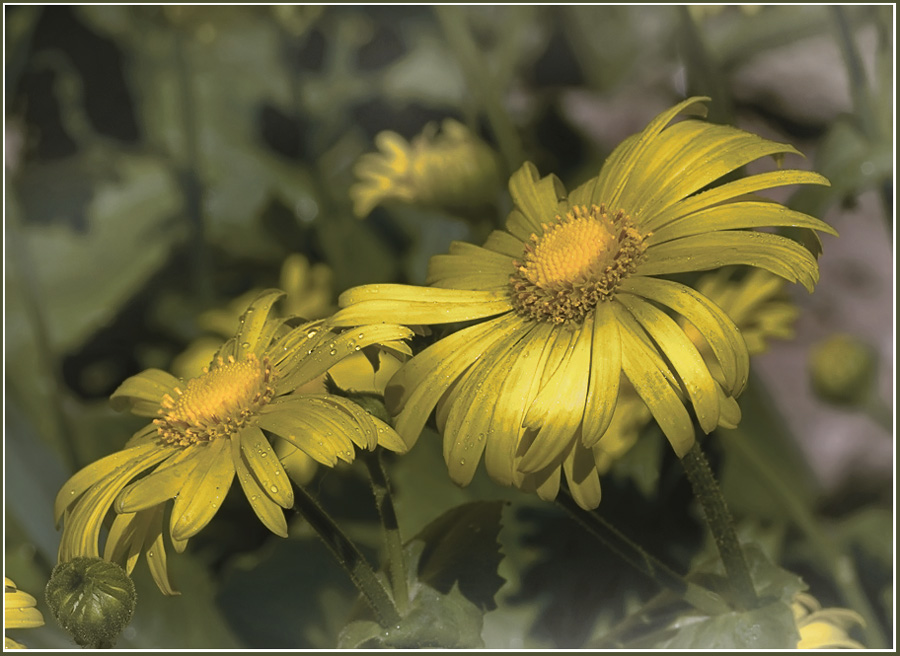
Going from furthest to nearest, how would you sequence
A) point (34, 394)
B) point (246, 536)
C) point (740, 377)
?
1. point (34, 394)
2. point (246, 536)
3. point (740, 377)

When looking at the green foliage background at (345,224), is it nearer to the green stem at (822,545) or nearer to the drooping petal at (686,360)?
the green stem at (822,545)

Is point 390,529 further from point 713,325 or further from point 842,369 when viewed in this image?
point 842,369

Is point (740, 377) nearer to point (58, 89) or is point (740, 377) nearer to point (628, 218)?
point (628, 218)

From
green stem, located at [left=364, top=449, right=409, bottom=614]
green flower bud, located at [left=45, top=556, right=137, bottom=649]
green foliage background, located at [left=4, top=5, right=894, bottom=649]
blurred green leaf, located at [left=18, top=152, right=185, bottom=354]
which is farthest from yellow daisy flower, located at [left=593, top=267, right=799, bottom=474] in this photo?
blurred green leaf, located at [left=18, top=152, right=185, bottom=354]

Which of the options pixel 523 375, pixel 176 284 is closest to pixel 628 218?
pixel 523 375

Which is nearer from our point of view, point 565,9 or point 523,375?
point 523,375

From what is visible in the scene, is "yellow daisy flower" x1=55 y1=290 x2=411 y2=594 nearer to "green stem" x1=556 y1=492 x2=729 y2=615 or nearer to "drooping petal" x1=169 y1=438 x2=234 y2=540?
"drooping petal" x1=169 y1=438 x2=234 y2=540
